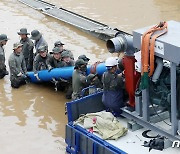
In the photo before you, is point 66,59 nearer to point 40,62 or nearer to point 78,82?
point 40,62

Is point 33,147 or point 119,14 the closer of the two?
point 33,147

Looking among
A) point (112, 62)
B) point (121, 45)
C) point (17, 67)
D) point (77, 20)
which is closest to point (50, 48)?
point (77, 20)

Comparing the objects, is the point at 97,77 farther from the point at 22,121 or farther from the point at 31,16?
the point at 31,16

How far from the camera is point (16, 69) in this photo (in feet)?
39.7

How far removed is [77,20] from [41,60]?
20.2ft

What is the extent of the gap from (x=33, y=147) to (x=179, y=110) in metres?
3.26

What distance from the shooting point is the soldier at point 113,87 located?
339 inches

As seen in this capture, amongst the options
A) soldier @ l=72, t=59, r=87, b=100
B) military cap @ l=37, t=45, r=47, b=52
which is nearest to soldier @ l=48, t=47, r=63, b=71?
military cap @ l=37, t=45, r=47, b=52

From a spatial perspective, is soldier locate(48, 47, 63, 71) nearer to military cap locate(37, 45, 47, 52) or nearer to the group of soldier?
the group of soldier

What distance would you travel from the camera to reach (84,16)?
60.2 feet

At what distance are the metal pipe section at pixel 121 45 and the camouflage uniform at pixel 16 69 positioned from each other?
4317mm

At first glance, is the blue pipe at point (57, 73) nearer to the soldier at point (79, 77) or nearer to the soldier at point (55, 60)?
the soldier at point (55, 60)

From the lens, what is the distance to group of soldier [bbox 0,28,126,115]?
28.5 ft

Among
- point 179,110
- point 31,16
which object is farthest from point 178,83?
point 31,16
